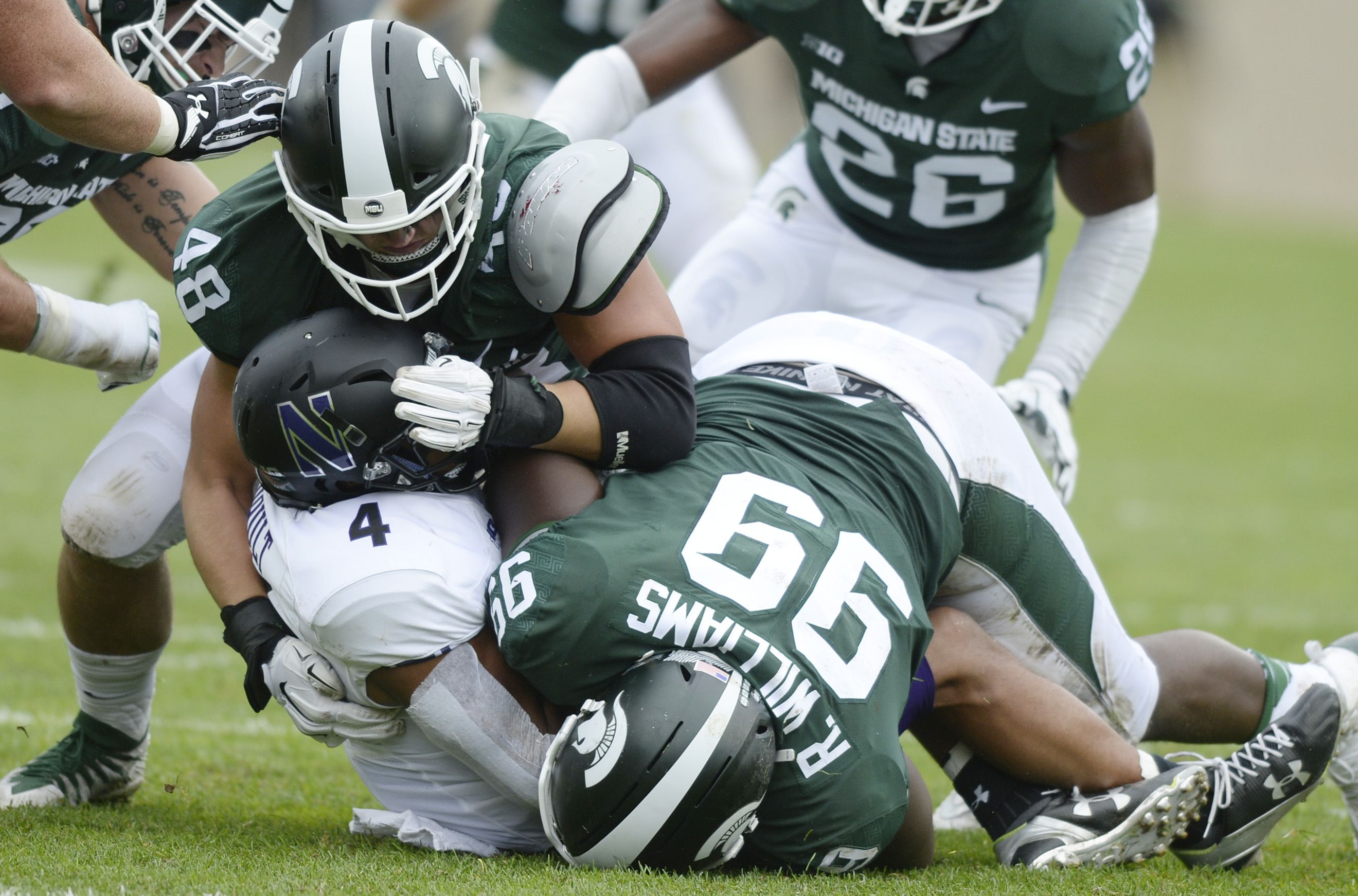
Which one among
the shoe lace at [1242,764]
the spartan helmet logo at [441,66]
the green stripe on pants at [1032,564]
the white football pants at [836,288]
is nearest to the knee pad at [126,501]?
the spartan helmet logo at [441,66]

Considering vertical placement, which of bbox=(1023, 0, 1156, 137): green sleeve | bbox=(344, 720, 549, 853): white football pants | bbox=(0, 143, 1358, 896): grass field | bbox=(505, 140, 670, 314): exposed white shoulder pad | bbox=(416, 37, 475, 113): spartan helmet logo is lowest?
bbox=(0, 143, 1358, 896): grass field

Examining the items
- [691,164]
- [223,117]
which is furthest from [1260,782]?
[691,164]

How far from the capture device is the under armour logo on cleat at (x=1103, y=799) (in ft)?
8.07

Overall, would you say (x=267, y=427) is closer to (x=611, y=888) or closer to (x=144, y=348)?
(x=144, y=348)

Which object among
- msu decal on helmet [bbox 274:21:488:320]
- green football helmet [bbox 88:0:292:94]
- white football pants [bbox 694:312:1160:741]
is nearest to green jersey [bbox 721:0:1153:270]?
white football pants [bbox 694:312:1160:741]

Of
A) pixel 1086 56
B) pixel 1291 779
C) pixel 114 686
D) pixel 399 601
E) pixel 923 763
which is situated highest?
pixel 1086 56

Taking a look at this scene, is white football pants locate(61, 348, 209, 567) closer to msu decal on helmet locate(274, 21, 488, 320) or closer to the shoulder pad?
msu decal on helmet locate(274, 21, 488, 320)

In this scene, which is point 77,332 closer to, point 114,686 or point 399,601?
point 114,686

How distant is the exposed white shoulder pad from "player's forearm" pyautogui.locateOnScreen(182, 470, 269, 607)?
0.64m

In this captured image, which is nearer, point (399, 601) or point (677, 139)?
point (399, 601)

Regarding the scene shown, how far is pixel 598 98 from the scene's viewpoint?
3.45m

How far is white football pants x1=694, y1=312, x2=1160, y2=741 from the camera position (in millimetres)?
2697

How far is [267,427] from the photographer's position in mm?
2330

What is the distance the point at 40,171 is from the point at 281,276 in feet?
2.35
